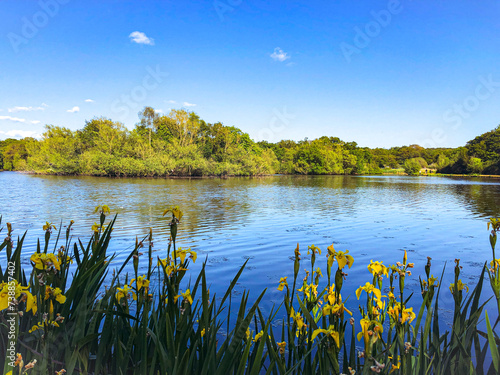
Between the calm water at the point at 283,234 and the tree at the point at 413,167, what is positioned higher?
the tree at the point at 413,167

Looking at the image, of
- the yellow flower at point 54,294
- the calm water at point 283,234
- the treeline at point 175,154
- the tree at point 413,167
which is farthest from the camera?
the tree at point 413,167

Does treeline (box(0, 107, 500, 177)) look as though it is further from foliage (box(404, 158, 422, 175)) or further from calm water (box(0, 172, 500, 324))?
calm water (box(0, 172, 500, 324))

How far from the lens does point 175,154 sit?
4450 centimetres

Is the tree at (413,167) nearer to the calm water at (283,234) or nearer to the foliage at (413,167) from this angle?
the foliage at (413,167)

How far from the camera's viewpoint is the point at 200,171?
44281 millimetres

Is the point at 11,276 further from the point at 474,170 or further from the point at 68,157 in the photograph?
the point at 474,170

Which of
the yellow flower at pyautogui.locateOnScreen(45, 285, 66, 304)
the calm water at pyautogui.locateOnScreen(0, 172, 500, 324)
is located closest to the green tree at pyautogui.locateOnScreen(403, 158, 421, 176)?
the calm water at pyautogui.locateOnScreen(0, 172, 500, 324)

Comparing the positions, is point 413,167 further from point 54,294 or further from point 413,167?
point 54,294

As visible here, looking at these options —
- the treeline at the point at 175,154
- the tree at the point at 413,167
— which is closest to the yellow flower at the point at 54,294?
the treeline at the point at 175,154

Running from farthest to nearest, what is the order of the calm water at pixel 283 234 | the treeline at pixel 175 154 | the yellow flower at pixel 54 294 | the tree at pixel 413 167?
the tree at pixel 413 167
the treeline at pixel 175 154
the calm water at pixel 283 234
the yellow flower at pixel 54 294

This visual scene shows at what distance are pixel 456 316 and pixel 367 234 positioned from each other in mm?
7310

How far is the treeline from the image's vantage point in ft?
137

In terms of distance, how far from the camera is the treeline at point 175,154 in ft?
137

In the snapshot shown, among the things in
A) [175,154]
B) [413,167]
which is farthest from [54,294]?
[413,167]
